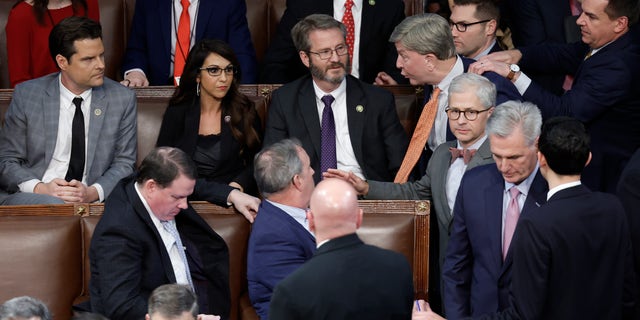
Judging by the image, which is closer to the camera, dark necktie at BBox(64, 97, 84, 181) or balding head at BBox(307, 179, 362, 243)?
balding head at BBox(307, 179, 362, 243)

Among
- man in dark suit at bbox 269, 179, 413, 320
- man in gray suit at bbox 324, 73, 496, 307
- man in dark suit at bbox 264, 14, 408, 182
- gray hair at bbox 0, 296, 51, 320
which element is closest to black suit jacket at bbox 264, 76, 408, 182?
→ man in dark suit at bbox 264, 14, 408, 182

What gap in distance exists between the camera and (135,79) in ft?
16.7

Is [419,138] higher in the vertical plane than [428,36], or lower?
lower

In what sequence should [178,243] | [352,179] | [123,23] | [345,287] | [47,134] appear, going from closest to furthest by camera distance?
[345,287] < [178,243] < [352,179] < [47,134] < [123,23]

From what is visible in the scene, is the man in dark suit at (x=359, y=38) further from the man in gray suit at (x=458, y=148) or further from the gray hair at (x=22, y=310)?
the gray hair at (x=22, y=310)

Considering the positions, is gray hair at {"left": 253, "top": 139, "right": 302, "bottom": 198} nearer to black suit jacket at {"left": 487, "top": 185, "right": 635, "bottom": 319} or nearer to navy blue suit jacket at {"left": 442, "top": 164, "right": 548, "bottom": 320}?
navy blue suit jacket at {"left": 442, "top": 164, "right": 548, "bottom": 320}

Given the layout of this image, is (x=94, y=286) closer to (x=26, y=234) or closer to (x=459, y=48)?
(x=26, y=234)

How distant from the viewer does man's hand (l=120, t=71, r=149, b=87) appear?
5.05 metres

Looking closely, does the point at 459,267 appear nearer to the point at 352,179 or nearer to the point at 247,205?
the point at 352,179

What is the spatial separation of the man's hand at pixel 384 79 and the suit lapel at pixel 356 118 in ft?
1.51

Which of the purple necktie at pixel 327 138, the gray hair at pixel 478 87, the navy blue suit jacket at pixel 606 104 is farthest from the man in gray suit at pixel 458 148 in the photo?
the navy blue suit jacket at pixel 606 104

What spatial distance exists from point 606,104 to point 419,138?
761 mm

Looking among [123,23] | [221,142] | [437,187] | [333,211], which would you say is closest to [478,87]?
[437,187]

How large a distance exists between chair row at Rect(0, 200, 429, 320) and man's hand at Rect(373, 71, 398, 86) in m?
1.25
